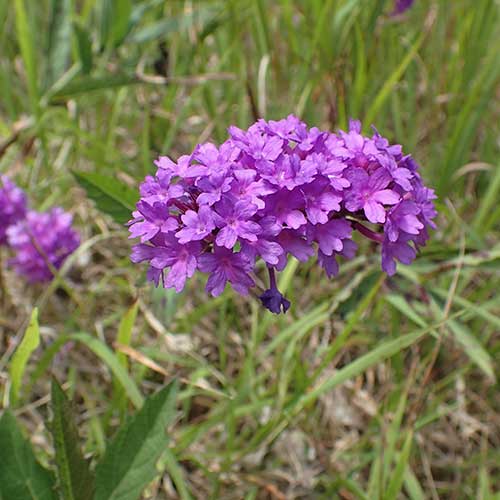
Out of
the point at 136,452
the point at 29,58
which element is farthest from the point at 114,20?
the point at 136,452

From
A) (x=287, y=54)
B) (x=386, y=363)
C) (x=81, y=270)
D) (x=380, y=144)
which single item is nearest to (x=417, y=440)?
(x=386, y=363)

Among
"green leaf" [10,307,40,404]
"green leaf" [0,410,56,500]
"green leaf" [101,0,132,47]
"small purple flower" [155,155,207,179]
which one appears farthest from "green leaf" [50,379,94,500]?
"green leaf" [101,0,132,47]

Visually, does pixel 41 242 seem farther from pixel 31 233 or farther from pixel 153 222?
pixel 153 222

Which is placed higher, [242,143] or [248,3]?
[242,143]

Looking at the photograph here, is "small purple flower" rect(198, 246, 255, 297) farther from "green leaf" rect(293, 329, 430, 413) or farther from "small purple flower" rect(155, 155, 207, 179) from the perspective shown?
"green leaf" rect(293, 329, 430, 413)

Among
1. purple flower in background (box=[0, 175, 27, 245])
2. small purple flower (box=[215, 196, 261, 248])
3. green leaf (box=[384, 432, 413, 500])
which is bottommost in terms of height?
green leaf (box=[384, 432, 413, 500])

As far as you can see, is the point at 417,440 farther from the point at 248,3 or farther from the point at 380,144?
the point at 248,3
